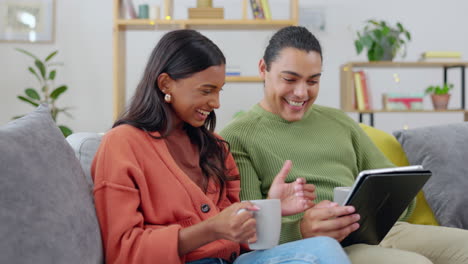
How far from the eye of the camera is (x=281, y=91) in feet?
5.54

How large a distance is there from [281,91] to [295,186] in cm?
43

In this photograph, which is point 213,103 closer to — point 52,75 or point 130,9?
point 130,9

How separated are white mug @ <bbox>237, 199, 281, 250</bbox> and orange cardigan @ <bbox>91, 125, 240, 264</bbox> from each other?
6.7 inches

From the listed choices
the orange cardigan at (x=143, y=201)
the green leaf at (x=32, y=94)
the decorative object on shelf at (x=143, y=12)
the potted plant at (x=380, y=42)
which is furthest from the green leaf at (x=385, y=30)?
the orange cardigan at (x=143, y=201)

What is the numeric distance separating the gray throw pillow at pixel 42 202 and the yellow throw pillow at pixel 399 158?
4.00 feet

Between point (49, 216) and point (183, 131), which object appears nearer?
point (49, 216)

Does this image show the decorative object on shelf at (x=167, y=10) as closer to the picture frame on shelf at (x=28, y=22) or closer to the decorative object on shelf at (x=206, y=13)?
the decorative object on shelf at (x=206, y=13)

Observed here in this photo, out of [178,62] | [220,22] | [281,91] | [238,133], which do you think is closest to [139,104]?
[178,62]

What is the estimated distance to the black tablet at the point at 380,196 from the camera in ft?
3.96

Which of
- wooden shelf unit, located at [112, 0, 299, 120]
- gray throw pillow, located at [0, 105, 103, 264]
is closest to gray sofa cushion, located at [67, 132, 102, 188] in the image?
gray throw pillow, located at [0, 105, 103, 264]

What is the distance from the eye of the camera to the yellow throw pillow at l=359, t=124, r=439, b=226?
76.6 inches

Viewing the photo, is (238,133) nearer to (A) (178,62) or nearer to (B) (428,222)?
(A) (178,62)

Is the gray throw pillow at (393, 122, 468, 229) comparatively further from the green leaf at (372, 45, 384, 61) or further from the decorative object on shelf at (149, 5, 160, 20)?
the decorative object on shelf at (149, 5, 160, 20)

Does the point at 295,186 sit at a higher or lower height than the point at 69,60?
lower
